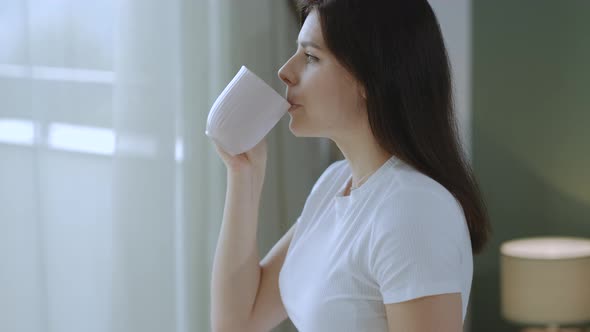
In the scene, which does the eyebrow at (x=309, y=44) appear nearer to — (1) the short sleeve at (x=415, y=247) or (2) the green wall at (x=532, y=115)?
(1) the short sleeve at (x=415, y=247)

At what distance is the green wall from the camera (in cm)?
271

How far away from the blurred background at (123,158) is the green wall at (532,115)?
0.61 meters

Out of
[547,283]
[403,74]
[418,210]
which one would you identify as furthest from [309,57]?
[547,283]

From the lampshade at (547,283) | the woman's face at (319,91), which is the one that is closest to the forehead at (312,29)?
the woman's face at (319,91)

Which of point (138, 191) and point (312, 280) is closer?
point (312, 280)

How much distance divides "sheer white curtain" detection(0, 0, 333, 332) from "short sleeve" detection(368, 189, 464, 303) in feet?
1.82

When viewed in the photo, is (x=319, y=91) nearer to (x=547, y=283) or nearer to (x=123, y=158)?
(x=123, y=158)

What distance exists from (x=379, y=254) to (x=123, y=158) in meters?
0.61

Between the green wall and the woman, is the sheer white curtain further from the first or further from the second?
the green wall

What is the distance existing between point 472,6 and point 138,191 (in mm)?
1592

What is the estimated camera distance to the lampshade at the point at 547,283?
2480 millimetres

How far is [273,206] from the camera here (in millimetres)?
2154

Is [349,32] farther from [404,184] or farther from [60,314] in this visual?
[60,314]

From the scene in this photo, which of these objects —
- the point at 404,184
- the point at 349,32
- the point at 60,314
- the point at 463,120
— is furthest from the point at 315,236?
the point at 463,120
